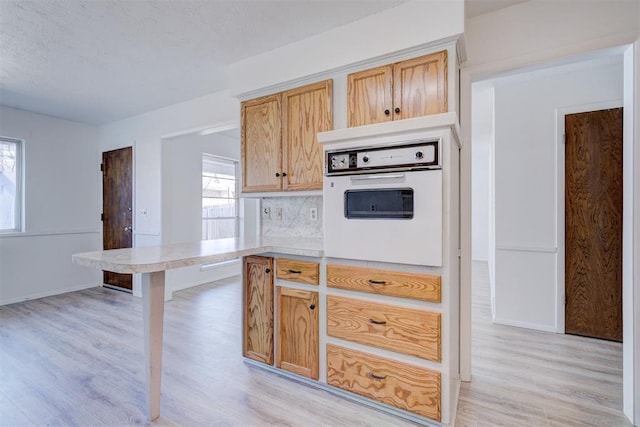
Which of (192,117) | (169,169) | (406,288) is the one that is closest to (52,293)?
(169,169)

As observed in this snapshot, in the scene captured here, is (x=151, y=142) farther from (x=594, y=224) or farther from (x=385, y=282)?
(x=594, y=224)

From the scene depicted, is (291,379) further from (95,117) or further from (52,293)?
(95,117)

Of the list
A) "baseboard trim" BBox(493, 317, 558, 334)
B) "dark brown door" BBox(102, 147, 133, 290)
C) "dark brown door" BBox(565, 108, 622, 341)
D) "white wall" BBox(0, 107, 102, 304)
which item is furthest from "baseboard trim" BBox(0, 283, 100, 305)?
"dark brown door" BBox(565, 108, 622, 341)

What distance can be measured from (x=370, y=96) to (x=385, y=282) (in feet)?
4.25

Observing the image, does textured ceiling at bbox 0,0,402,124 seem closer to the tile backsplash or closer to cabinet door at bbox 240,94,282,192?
cabinet door at bbox 240,94,282,192

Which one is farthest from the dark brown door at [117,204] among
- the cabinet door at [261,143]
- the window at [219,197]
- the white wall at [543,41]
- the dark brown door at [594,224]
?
the dark brown door at [594,224]

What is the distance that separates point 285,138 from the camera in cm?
258

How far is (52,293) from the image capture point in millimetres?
4562

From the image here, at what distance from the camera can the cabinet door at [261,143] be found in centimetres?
264

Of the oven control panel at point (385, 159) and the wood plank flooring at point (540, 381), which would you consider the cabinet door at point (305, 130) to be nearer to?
the oven control panel at point (385, 159)

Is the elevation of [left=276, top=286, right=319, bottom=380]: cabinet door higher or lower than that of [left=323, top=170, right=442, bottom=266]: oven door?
lower

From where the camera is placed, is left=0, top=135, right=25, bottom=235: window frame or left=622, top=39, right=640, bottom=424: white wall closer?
left=622, top=39, right=640, bottom=424: white wall

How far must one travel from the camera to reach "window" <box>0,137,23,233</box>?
13.6 feet

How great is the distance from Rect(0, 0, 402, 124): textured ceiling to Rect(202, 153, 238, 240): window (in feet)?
6.20
